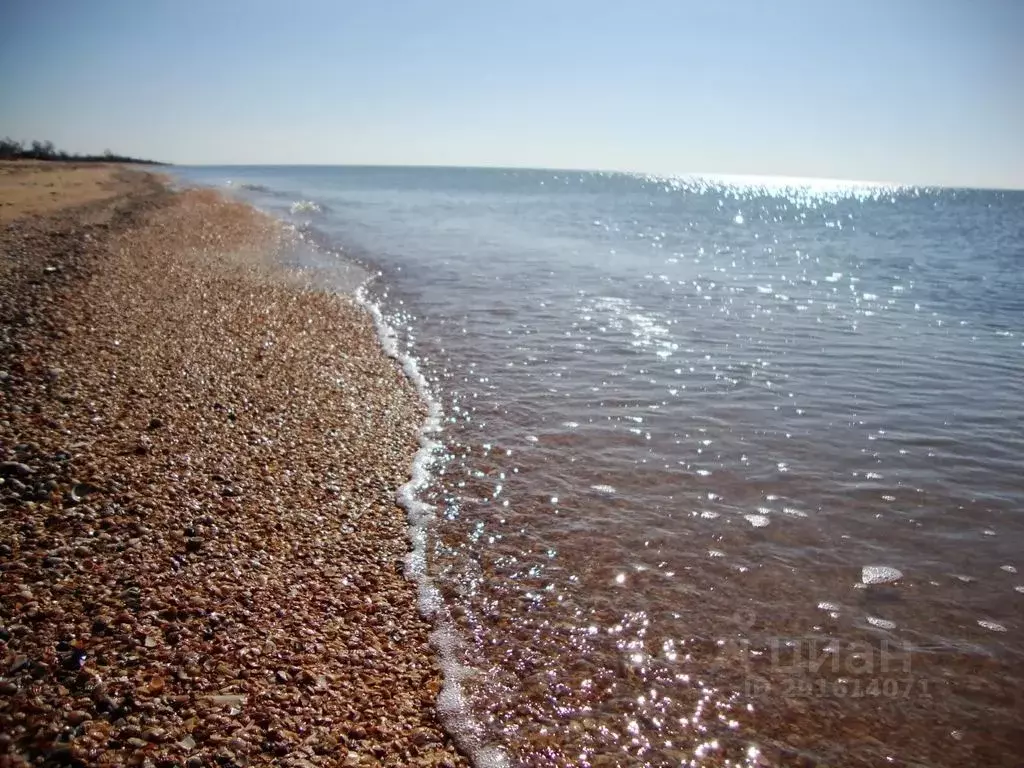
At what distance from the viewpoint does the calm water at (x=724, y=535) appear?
16.3 ft

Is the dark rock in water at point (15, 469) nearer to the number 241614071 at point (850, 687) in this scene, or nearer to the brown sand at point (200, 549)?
the brown sand at point (200, 549)

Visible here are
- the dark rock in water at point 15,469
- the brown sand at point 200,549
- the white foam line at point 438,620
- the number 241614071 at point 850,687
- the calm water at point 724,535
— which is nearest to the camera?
the brown sand at point 200,549

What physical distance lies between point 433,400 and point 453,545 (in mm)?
4682

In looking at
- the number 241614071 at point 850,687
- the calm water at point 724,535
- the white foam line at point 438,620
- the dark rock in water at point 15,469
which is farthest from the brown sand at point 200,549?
the number 241614071 at point 850,687

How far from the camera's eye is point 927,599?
6.51 m

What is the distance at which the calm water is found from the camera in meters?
4.97

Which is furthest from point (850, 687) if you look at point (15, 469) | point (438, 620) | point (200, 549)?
point (15, 469)

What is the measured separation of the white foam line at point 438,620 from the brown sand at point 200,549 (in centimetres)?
13

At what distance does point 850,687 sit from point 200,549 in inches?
252

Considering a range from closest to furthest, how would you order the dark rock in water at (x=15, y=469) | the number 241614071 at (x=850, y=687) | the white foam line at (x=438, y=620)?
1. the white foam line at (x=438, y=620)
2. the number 241614071 at (x=850, y=687)
3. the dark rock in water at (x=15, y=469)

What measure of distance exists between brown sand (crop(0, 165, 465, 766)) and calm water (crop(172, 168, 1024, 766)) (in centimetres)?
83

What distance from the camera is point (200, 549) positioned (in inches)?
232

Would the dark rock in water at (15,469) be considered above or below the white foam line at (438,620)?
above

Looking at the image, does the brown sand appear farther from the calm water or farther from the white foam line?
the calm water
